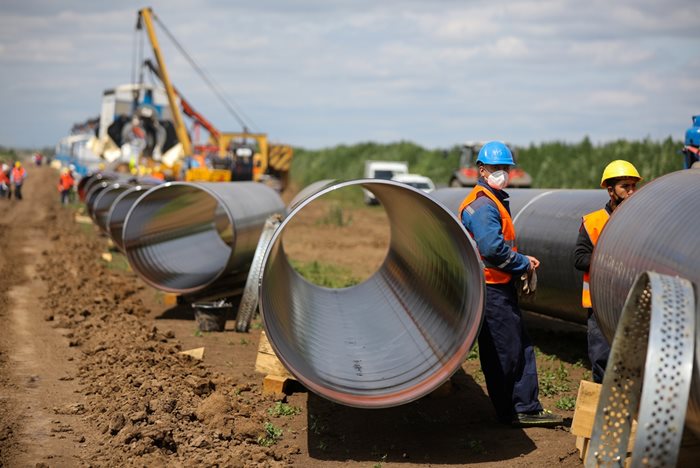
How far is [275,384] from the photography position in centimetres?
716

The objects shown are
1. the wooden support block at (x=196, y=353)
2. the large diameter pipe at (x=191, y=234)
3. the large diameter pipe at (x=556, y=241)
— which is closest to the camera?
the large diameter pipe at (x=556, y=241)

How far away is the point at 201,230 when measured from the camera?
1488cm

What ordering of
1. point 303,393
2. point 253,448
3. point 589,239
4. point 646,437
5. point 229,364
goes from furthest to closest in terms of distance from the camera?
1. point 229,364
2. point 303,393
3. point 589,239
4. point 253,448
5. point 646,437

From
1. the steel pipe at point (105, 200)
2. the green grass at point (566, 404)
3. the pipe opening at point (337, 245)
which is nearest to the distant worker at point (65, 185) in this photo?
the pipe opening at point (337, 245)

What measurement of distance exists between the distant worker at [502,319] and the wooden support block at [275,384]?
1.75 metres

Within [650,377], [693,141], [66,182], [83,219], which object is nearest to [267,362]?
[693,141]

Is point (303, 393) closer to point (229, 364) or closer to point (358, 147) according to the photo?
point (229, 364)

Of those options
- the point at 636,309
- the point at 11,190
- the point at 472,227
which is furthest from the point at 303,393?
the point at 11,190

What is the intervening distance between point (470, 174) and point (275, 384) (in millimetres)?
19309

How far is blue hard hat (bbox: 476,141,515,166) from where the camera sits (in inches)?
246

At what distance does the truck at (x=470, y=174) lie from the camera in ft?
83.3

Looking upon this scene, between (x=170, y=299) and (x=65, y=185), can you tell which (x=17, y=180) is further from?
(x=170, y=299)

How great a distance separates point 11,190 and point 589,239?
3238cm

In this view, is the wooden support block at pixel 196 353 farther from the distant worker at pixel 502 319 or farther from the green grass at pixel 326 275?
the green grass at pixel 326 275
